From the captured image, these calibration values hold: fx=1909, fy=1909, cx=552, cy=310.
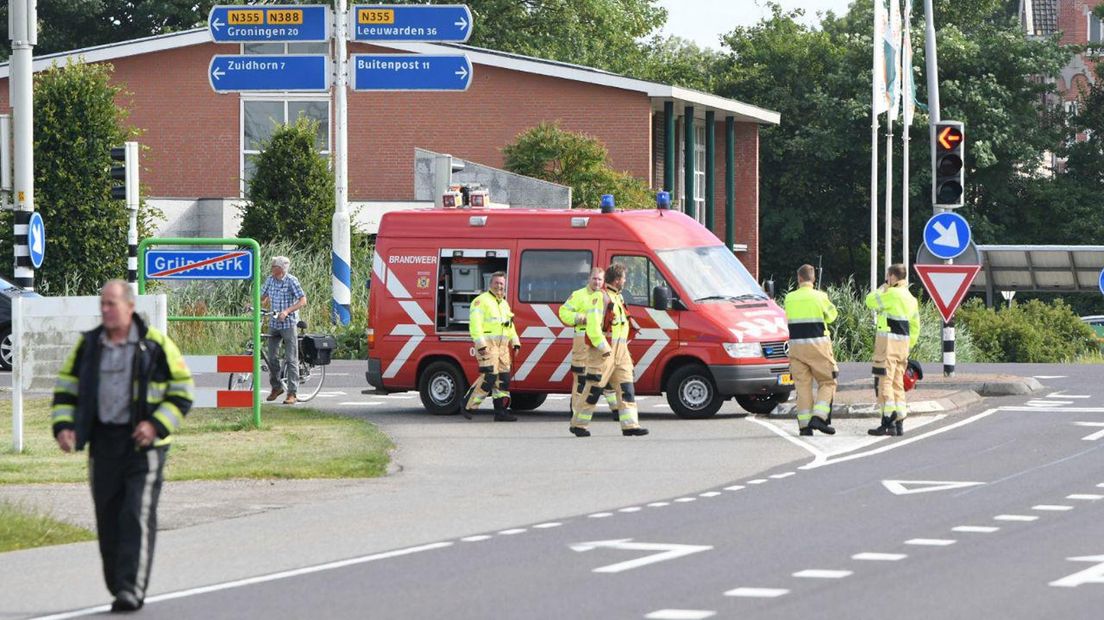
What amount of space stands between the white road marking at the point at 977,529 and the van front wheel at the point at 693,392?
8.32m

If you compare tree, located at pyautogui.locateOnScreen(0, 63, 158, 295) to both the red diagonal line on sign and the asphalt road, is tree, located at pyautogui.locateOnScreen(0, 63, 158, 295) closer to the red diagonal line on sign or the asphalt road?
the red diagonal line on sign

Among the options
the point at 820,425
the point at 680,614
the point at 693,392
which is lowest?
the point at 680,614

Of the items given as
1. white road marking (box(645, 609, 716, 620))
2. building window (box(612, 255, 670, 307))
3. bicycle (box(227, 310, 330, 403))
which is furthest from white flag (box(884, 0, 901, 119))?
white road marking (box(645, 609, 716, 620))

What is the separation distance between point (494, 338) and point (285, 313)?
10.7 ft

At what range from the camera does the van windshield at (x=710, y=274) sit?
2055 cm

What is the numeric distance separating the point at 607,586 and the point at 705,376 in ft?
35.3

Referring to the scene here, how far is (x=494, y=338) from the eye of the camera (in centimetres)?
2012

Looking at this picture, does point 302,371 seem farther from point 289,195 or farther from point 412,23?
point 289,195

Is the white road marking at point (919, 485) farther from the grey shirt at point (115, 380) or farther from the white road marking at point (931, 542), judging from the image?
the grey shirt at point (115, 380)

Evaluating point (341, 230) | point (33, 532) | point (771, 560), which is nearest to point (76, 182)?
point (341, 230)

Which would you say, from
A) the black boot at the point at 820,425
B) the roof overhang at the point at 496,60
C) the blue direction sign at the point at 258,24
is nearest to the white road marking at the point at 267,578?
the black boot at the point at 820,425

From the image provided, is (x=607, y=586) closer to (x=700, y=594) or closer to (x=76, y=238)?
(x=700, y=594)

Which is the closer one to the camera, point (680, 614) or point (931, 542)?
point (680, 614)

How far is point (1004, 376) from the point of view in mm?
24906
